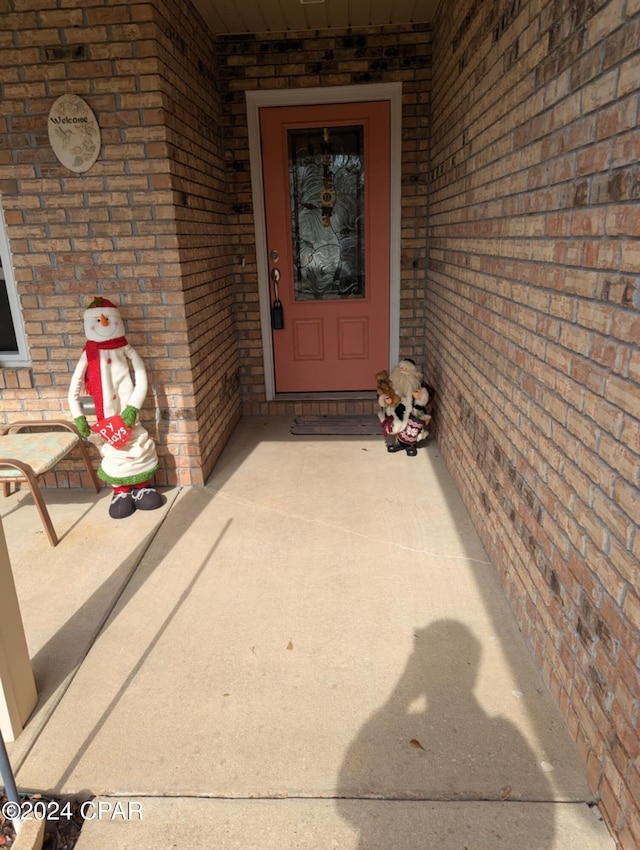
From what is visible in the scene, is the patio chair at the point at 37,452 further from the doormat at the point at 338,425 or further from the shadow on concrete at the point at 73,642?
the doormat at the point at 338,425

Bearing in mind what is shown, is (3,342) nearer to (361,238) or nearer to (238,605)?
(238,605)

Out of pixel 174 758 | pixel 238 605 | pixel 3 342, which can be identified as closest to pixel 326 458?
pixel 238 605

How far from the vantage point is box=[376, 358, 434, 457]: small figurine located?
4047mm

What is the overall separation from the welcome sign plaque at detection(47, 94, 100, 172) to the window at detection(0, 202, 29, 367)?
554 mm

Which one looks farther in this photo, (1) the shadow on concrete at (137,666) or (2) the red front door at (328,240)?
→ (2) the red front door at (328,240)

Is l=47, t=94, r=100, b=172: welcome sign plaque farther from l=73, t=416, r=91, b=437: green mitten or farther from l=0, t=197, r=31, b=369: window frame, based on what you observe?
l=73, t=416, r=91, b=437: green mitten

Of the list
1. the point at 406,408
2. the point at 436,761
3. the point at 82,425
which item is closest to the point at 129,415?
the point at 82,425

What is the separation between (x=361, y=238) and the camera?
15.3 feet

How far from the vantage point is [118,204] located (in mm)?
3178

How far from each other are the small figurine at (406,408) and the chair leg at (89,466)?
1943 mm

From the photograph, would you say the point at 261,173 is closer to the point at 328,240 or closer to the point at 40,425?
the point at 328,240

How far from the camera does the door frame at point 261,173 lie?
434 cm

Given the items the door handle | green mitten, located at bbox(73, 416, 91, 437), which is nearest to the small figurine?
the door handle

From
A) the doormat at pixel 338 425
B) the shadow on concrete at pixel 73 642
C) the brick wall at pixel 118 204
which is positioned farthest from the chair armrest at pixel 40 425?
the doormat at pixel 338 425
